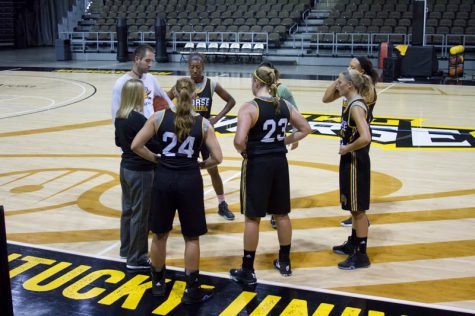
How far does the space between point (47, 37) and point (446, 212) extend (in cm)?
3253

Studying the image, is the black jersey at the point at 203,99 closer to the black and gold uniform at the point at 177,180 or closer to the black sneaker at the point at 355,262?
the black and gold uniform at the point at 177,180

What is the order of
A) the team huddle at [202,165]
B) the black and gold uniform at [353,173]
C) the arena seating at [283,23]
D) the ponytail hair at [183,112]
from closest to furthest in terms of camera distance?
the ponytail hair at [183,112], the team huddle at [202,165], the black and gold uniform at [353,173], the arena seating at [283,23]

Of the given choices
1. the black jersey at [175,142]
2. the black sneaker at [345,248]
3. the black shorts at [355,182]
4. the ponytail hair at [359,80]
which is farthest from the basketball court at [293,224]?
the ponytail hair at [359,80]

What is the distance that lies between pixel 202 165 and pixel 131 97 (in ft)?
2.55

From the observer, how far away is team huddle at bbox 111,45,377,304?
450cm

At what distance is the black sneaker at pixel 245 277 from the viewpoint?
4.92 metres

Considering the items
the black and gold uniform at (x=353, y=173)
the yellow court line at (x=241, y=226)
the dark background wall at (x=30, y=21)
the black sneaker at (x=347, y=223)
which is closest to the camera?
the black and gold uniform at (x=353, y=173)

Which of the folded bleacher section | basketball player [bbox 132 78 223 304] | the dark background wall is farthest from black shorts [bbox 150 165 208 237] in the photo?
the dark background wall

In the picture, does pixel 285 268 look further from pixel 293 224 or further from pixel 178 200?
pixel 293 224

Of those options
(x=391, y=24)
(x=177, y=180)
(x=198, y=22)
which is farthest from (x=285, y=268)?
(x=198, y=22)

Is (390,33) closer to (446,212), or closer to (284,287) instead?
(446,212)

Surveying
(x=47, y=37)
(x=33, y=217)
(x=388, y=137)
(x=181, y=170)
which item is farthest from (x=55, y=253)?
(x=47, y=37)

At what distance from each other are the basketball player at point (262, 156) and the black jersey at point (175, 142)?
0.37m

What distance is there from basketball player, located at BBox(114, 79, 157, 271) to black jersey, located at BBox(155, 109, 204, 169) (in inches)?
18.6
